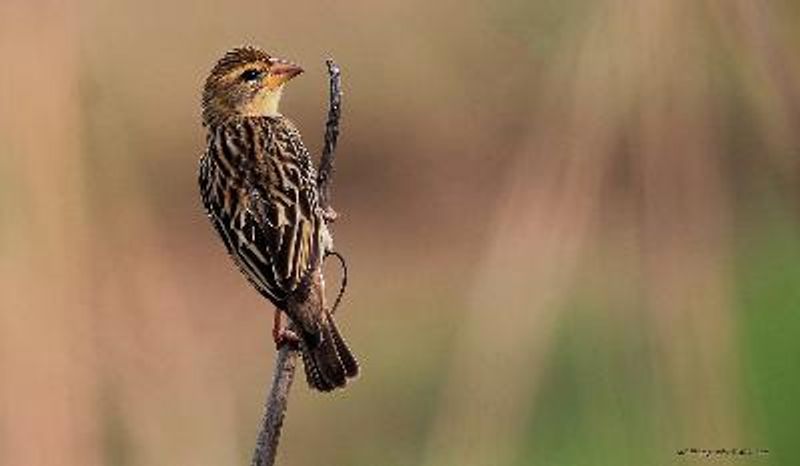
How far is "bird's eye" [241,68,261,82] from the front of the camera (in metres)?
4.12

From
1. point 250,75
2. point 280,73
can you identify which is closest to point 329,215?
point 280,73

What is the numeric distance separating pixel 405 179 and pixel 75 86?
320 inches

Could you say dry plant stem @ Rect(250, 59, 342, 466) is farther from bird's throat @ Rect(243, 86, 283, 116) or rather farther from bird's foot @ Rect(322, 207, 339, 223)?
bird's throat @ Rect(243, 86, 283, 116)

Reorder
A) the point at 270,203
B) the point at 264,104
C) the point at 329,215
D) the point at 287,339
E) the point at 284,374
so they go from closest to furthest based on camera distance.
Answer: the point at 284,374
the point at 287,339
the point at 329,215
the point at 270,203
the point at 264,104

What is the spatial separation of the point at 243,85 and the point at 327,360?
2.59 ft

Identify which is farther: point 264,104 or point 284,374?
point 264,104

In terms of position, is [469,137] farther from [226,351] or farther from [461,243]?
[226,351]

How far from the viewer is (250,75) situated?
4.15 m

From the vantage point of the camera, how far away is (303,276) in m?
3.66

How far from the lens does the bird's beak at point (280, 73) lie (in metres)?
3.93

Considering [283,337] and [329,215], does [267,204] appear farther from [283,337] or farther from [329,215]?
[283,337]

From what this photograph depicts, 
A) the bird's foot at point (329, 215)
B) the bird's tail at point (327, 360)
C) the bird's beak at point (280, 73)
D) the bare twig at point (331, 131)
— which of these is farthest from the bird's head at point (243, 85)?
the bare twig at point (331, 131)

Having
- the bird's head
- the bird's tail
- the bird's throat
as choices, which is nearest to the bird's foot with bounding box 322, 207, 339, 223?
the bird's tail

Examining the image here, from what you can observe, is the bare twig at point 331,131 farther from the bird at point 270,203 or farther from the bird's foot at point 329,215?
the bird's foot at point 329,215
